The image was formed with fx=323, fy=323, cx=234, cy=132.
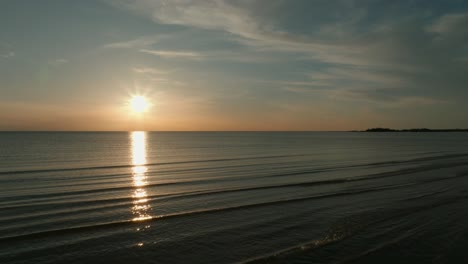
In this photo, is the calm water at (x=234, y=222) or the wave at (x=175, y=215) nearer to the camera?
the calm water at (x=234, y=222)

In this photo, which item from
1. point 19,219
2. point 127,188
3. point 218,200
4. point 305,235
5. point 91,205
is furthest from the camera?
point 127,188

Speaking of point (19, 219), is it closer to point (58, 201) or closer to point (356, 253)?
point (58, 201)

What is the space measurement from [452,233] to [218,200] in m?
9.56

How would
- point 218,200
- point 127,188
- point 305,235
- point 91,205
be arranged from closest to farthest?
point 305,235 < point 91,205 < point 218,200 < point 127,188

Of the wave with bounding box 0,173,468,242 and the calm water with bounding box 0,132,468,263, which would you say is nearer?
the calm water with bounding box 0,132,468,263

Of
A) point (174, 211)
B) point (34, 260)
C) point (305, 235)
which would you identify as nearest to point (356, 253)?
point (305, 235)

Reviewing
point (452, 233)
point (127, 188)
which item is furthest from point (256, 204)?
point (127, 188)

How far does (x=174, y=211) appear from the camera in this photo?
13703 millimetres

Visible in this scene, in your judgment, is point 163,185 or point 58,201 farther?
point 163,185

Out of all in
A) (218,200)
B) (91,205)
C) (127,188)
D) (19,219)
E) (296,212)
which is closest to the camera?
(19,219)

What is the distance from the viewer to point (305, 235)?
10.4 m

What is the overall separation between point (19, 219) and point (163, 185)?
926cm

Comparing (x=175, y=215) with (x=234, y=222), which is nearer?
(x=234, y=222)

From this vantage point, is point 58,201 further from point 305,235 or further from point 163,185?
point 305,235
